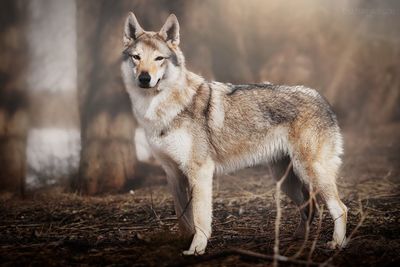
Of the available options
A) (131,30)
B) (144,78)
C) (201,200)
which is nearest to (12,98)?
(131,30)

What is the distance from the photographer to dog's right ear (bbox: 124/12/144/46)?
4.02 m

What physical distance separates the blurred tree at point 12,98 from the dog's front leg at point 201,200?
141 inches

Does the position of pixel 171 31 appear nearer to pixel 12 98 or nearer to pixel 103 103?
pixel 103 103

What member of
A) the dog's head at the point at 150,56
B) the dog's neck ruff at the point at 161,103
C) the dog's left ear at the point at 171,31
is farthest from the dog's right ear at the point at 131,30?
the dog's neck ruff at the point at 161,103

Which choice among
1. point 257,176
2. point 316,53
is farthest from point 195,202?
point 316,53

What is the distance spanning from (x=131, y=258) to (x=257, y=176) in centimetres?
403

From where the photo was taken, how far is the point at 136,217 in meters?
4.98

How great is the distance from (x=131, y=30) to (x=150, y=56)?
46 centimetres

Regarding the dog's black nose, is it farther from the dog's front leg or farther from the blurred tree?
the blurred tree

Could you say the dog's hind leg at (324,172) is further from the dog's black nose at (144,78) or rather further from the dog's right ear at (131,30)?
the dog's right ear at (131,30)

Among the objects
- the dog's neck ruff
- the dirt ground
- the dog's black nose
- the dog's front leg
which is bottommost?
the dirt ground

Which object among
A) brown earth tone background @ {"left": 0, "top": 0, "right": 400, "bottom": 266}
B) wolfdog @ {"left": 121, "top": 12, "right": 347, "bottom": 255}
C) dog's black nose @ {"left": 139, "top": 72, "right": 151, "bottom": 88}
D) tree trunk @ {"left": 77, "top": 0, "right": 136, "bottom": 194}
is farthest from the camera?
tree trunk @ {"left": 77, "top": 0, "right": 136, "bottom": 194}

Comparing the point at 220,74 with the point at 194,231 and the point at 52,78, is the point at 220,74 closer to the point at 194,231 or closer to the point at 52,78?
the point at 52,78

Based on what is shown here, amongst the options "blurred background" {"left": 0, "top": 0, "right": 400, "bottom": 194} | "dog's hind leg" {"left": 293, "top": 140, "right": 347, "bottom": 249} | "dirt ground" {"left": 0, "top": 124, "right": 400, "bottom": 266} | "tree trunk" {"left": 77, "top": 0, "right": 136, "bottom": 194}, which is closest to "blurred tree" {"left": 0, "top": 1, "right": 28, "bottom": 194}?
"blurred background" {"left": 0, "top": 0, "right": 400, "bottom": 194}
